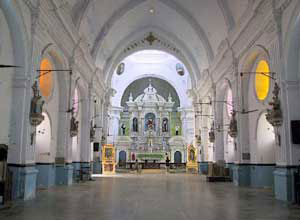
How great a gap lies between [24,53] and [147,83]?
2714 centimetres

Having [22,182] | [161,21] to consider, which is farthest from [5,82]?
[161,21]

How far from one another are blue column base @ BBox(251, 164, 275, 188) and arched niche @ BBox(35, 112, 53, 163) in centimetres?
783

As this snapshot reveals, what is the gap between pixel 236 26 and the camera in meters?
12.9

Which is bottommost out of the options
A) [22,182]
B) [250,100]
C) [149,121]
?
[22,182]

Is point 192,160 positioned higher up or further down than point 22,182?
higher up

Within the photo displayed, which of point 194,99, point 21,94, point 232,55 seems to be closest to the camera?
point 21,94

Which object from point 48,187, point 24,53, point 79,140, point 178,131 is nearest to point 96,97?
point 79,140

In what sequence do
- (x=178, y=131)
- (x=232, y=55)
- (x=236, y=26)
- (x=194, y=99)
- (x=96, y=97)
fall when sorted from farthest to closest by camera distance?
(x=178, y=131) → (x=194, y=99) → (x=96, y=97) → (x=232, y=55) → (x=236, y=26)

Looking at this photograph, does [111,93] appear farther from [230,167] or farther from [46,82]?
[46,82]

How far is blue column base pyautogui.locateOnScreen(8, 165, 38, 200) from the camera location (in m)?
8.35

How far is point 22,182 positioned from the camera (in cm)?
846

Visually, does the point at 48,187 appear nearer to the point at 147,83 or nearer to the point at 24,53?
the point at 24,53

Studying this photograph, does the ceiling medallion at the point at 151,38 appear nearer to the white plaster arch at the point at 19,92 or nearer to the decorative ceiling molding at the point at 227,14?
A: the decorative ceiling molding at the point at 227,14

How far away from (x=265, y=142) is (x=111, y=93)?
49.6 feet
